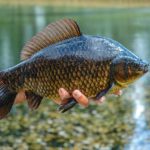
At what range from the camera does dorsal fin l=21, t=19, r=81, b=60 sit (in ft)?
9.48

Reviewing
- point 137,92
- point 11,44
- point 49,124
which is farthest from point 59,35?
point 11,44

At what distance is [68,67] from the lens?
2900mm

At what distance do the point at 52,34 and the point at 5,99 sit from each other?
19.0 inches

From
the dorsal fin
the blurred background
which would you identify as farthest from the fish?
the blurred background

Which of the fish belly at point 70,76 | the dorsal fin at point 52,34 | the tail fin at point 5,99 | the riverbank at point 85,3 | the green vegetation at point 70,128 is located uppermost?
the riverbank at point 85,3

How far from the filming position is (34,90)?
299cm

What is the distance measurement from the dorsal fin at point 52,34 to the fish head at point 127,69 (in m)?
0.29

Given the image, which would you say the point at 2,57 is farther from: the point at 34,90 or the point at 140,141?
the point at 34,90

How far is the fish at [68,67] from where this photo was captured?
2832mm

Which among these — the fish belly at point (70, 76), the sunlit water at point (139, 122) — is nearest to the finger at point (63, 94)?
the fish belly at point (70, 76)

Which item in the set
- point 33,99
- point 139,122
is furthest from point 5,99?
point 139,122

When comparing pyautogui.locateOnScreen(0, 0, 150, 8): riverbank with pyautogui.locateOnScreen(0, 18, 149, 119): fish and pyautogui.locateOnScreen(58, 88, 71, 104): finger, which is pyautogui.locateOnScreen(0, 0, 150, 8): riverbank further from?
pyautogui.locateOnScreen(58, 88, 71, 104): finger

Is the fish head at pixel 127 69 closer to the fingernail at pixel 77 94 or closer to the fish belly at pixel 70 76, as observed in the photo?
the fish belly at pixel 70 76

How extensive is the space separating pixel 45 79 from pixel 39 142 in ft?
27.3
